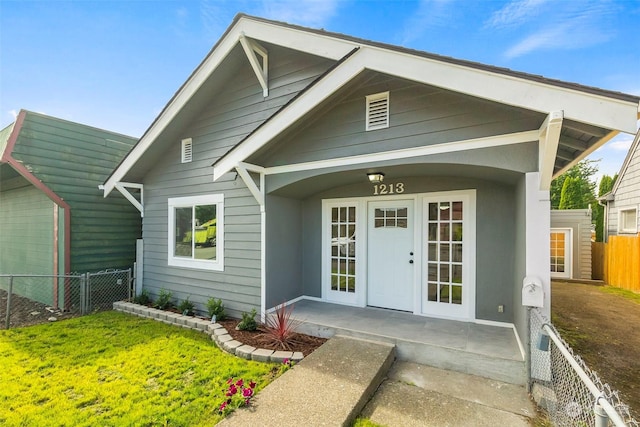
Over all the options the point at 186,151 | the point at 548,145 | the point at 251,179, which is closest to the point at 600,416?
the point at 548,145

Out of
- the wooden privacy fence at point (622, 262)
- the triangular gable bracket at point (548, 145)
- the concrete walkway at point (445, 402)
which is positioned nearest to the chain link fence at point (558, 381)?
the concrete walkway at point (445, 402)

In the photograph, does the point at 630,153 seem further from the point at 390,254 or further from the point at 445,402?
the point at 445,402

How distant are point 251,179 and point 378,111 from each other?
2381mm

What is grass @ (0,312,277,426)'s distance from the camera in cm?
281

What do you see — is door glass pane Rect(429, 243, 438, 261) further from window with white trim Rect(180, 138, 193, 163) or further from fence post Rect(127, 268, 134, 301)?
fence post Rect(127, 268, 134, 301)

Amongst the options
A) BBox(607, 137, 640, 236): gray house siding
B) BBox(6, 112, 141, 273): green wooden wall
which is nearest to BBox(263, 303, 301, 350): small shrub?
BBox(6, 112, 141, 273): green wooden wall

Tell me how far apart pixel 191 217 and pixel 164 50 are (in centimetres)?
501

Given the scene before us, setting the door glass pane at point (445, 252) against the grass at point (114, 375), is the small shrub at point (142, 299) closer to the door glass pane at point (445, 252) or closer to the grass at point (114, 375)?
the grass at point (114, 375)

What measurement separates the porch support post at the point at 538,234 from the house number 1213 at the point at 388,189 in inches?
87.3

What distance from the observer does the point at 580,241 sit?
33.1ft

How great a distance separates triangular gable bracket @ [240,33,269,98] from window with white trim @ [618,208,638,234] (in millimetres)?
11815

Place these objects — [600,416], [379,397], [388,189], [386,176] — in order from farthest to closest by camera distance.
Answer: [388,189] → [386,176] → [379,397] → [600,416]

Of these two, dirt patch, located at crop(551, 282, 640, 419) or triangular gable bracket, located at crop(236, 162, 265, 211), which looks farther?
triangular gable bracket, located at crop(236, 162, 265, 211)

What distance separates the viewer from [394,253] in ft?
17.8
